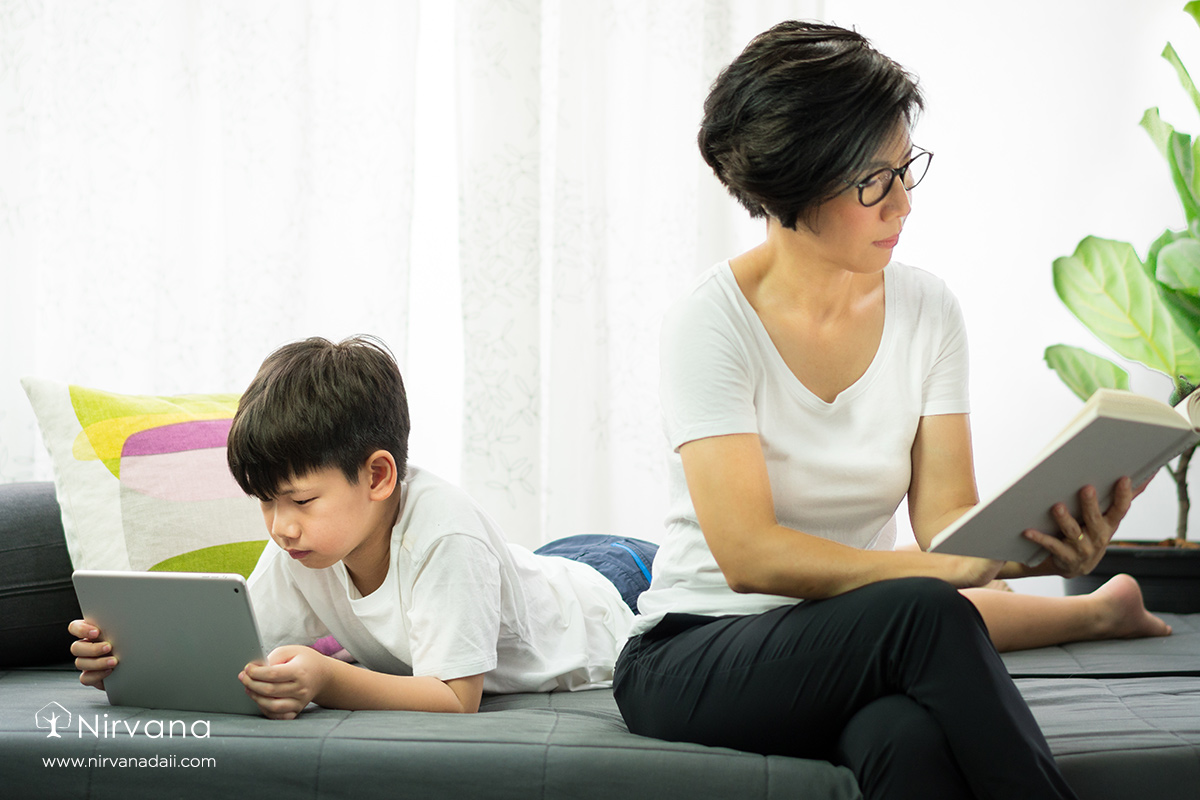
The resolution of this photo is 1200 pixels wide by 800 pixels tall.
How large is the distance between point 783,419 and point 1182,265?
1136mm

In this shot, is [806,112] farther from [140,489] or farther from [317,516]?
[140,489]

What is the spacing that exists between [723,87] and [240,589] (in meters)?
0.70

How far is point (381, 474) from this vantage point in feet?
3.92

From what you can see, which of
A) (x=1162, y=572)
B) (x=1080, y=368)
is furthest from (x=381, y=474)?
(x=1080, y=368)

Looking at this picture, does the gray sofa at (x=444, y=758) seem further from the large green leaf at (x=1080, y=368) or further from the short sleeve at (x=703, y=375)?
the large green leaf at (x=1080, y=368)

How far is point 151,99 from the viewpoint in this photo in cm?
205

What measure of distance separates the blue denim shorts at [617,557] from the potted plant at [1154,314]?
82 cm

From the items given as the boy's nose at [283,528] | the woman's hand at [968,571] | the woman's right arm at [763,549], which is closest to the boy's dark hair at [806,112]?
the woman's right arm at [763,549]

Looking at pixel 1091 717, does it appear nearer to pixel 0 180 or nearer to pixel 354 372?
pixel 354 372

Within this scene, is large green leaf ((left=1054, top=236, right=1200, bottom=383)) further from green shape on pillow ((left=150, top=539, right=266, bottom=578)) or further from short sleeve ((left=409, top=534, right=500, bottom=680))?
green shape on pillow ((left=150, top=539, right=266, bottom=578))

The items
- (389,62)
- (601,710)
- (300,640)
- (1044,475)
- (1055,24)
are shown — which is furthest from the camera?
(1055,24)

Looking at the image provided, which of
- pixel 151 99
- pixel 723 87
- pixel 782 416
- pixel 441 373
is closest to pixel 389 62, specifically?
pixel 151 99

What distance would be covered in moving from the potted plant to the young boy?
1031 millimetres

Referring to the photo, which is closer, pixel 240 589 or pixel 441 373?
pixel 240 589
